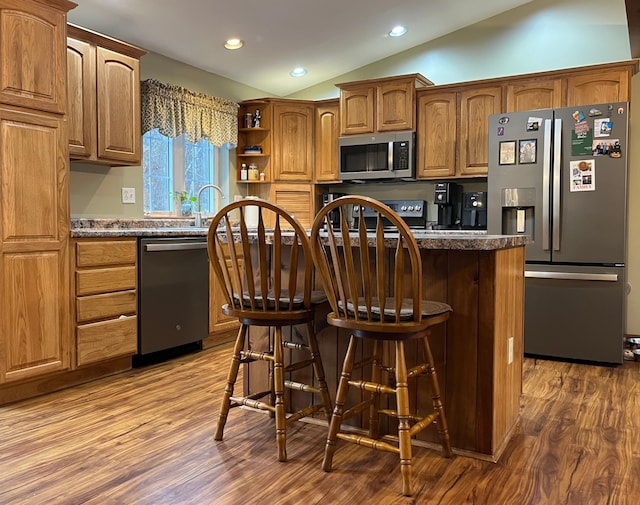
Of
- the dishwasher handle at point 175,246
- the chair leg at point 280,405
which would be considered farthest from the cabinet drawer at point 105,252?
the chair leg at point 280,405

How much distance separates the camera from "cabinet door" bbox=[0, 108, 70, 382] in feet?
8.65

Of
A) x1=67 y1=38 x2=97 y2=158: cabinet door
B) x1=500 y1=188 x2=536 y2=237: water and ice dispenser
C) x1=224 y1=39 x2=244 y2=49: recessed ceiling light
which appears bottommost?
x1=500 y1=188 x2=536 y2=237: water and ice dispenser

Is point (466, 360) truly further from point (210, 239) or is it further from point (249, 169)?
point (249, 169)

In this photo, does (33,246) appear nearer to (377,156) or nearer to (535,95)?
(377,156)

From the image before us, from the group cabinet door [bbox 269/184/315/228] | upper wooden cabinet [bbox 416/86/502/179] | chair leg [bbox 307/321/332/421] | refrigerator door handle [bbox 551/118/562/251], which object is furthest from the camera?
cabinet door [bbox 269/184/315/228]

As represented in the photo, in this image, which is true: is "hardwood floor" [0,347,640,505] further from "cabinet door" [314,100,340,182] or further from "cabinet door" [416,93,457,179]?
"cabinet door" [314,100,340,182]

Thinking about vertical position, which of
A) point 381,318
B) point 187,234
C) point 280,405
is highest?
point 187,234

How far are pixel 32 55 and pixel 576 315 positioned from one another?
3.63 meters

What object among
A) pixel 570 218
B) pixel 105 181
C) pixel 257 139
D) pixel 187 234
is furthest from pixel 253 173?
pixel 570 218

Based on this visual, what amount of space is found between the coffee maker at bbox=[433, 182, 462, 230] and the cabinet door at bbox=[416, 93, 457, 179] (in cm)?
13

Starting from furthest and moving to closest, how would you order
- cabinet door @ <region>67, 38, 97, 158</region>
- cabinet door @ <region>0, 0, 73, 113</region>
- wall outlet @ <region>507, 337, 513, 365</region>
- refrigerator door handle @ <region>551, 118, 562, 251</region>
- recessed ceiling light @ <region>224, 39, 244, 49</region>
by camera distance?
recessed ceiling light @ <region>224, 39, 244, 49</region> → refrigerator door handle @ <region>551, 118, 562, 251</region> → cabinet door @ <region>67, 38, 97, 158</region> → cabinet door @ <region>0, 0, 73, 113</region> → wall outlet @ <region>507, 337, 513, 365</region>

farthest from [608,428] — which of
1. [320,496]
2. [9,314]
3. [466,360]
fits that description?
[9,314]

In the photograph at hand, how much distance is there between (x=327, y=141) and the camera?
17.2 feet

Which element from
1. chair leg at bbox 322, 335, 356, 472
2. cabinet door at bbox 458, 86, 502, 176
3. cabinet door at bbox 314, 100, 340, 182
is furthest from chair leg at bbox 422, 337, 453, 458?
cabinet door at bbox 314, 100, 340, 182
